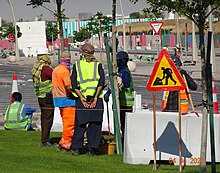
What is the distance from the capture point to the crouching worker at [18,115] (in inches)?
580

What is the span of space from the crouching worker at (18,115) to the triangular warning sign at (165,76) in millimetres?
5230

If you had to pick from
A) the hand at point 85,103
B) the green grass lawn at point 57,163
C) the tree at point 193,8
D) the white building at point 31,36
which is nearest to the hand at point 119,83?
the hand at point 85,103

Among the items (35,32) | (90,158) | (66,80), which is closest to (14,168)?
(90,158)

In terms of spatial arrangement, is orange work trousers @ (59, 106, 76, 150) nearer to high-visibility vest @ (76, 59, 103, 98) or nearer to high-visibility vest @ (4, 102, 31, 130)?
high-visibility vest @ (76, 59, 103, 98)

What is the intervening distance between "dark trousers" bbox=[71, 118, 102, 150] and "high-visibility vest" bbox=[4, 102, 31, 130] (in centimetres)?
343

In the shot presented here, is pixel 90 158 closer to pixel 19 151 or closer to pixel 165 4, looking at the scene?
pixel 19 151

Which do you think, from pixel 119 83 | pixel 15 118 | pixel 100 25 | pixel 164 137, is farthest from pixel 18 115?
pixel 100 25

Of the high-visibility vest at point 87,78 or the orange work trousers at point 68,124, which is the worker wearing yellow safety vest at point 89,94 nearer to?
the high-visibility vest at point 87,78

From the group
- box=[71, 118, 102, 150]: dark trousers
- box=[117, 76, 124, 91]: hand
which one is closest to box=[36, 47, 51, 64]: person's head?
box=[117, 76, 124, 91]: hand

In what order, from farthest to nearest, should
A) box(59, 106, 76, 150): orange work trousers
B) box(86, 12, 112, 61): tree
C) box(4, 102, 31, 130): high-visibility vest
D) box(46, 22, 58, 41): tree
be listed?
box(46, 22, 58, 41): tree < box(86, 12, 112, 61): tree < box(4, 102, 31, 130): high-visibility vest < box(59, 106, 76, 150): orange work trousers

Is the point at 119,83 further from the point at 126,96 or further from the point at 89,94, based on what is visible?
the point at 89,94

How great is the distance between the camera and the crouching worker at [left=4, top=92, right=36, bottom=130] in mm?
14727

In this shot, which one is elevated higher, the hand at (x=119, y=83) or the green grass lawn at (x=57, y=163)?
the hand at (x=119, y=83)

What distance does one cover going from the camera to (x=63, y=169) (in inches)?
396
